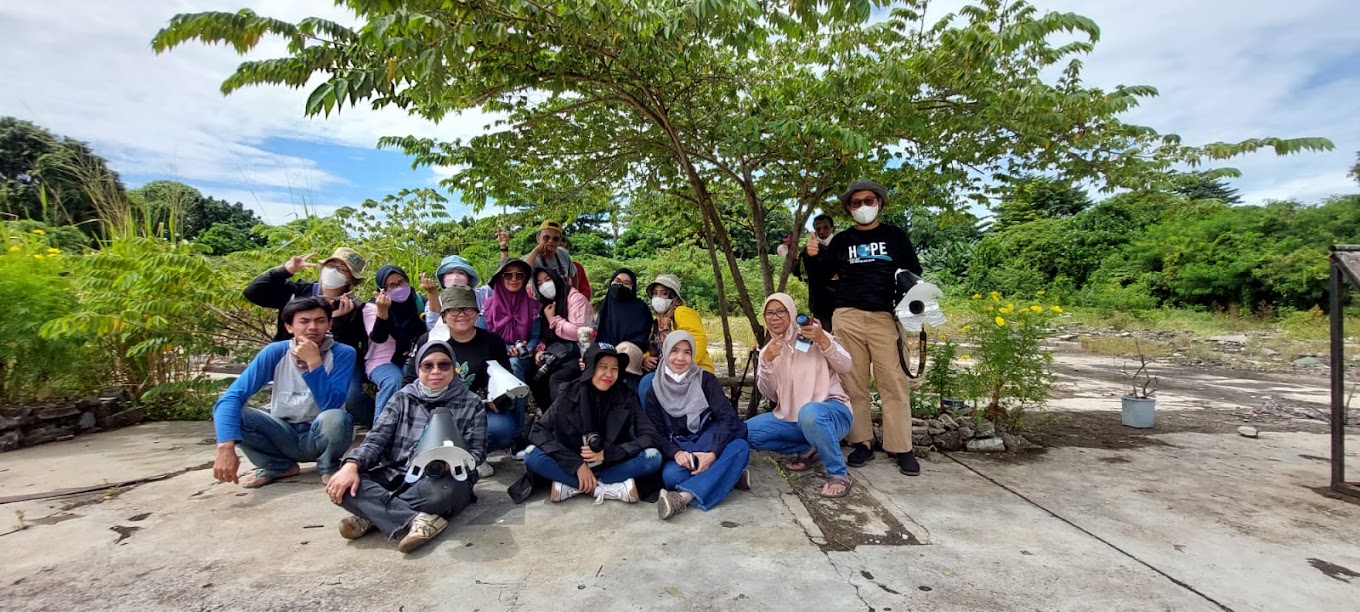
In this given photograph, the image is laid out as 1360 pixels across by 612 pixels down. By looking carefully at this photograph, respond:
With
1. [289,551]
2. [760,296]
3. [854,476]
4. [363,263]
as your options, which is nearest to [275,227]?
[363,263]

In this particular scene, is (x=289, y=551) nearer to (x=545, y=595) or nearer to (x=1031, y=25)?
(x=545, y=595)

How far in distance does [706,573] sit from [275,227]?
5.72 meters

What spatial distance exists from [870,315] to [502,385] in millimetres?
2620

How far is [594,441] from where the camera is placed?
3514mm

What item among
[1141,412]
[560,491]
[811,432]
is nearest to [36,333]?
[560,491]

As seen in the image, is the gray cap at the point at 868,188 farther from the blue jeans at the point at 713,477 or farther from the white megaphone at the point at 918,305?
the blue jeans at the point at 713,477

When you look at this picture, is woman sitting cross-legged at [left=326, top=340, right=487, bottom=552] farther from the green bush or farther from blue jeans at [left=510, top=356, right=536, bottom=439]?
the green bush

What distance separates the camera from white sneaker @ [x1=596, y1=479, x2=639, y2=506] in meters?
3.51

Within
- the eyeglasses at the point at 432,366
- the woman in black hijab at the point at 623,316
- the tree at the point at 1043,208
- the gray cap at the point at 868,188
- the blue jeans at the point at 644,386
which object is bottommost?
the blue jeans at the point at 644,386

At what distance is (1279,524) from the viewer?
324 cm

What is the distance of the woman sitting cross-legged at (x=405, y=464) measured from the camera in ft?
9.53

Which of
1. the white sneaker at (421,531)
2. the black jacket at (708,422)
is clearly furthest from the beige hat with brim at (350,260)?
the black jacket at (708,422)

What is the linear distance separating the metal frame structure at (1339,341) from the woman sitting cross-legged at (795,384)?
2.81m

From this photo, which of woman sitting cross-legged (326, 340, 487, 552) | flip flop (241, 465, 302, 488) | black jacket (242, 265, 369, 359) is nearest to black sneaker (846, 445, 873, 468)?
woman sitting cross-legged (326, 340, 487, 552)
